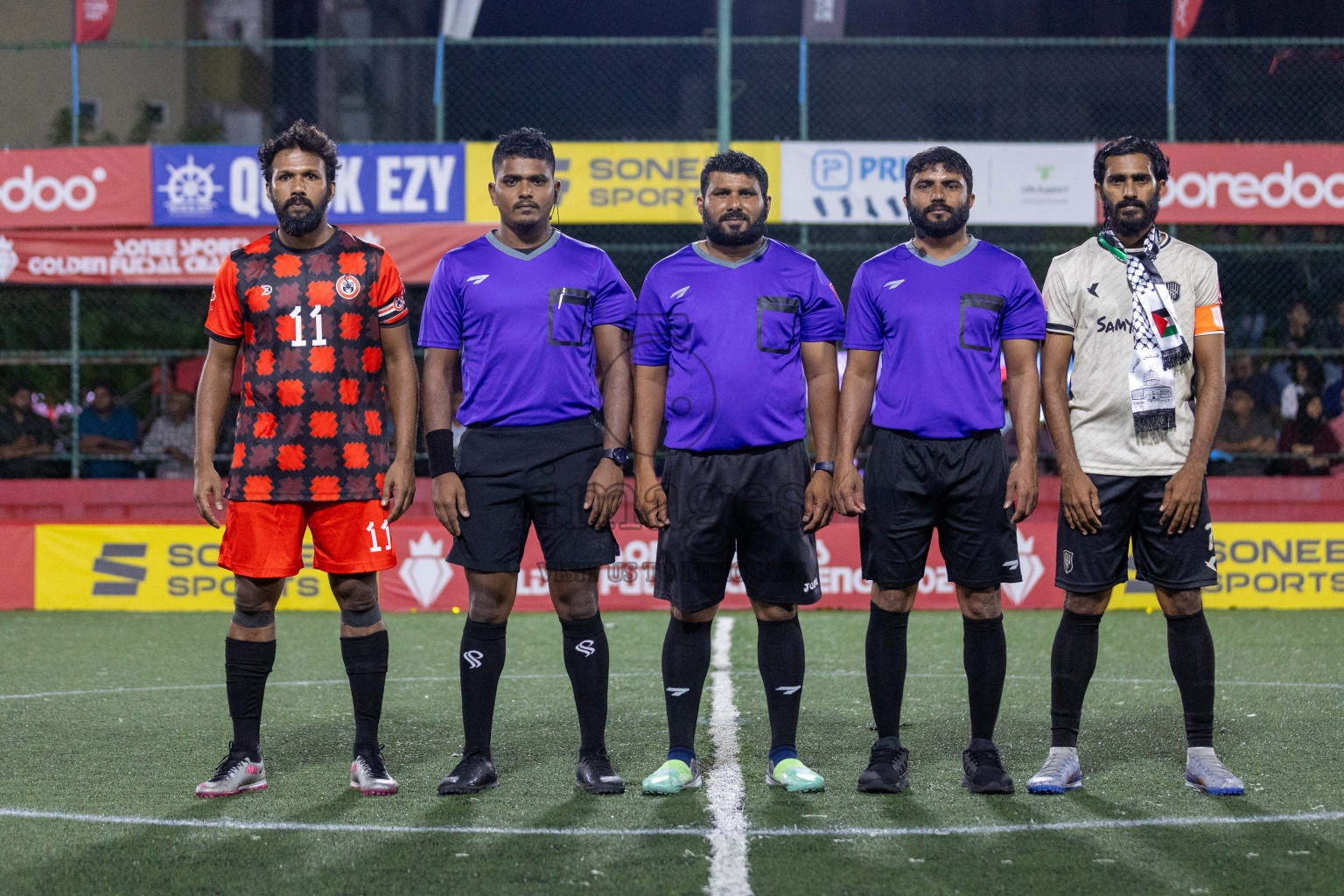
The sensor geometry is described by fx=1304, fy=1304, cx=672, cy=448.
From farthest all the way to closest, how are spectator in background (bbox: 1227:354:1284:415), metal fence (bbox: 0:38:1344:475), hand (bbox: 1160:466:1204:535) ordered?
1. metal fence (bbox: 0:38:1344:475)
2. spectator in background (bbox: 1227:354:1284:415)
3. hand (bbox: 1160:466:1204:535)

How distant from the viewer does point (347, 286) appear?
→ 4.26m

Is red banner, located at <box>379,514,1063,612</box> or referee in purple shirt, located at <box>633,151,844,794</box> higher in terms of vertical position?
referee in purple shirt, located at <box>633,151,844,794</box>

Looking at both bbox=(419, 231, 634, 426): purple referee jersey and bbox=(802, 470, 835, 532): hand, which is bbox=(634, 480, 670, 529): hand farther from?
bbox=(802, 470, 835, 532): hand

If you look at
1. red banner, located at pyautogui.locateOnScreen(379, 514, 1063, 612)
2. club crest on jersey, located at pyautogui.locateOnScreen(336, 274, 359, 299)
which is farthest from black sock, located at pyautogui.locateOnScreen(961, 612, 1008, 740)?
red banner, located at pyautogui.locateOnScreen(379, 514, 1063, 612)

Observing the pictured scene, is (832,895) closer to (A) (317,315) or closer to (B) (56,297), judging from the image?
(A) (317,315)

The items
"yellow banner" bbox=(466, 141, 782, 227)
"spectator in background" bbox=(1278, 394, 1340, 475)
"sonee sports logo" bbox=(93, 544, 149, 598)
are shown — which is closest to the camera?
"sonee sports logo" bbox=(93, 544, 149, 598)

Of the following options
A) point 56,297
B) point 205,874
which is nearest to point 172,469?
point 56,297

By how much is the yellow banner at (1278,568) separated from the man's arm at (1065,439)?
5757 millimetres

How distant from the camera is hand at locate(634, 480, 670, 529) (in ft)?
13.9

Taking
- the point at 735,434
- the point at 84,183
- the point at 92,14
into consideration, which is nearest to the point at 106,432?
the point at 84,183

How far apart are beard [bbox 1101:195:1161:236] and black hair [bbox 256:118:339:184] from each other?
260 centimetres

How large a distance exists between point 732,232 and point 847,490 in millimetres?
913

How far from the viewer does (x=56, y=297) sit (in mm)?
15406

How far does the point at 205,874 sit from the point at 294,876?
0.78ft
